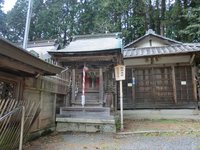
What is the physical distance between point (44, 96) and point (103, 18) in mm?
17773

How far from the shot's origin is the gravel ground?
609cm

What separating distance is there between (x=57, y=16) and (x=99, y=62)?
18.5 metres

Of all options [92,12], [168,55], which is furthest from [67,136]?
[92,12]

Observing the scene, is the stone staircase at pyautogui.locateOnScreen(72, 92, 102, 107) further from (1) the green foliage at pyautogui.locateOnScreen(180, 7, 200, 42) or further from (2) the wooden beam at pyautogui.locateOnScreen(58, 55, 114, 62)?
(1) the green foliage at pyautogui.locateOnScreen(180, 7, 200, 42)

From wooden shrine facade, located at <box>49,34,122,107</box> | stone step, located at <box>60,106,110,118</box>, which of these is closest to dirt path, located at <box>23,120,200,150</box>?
stone step, located at <box>60,106,110,118</box>

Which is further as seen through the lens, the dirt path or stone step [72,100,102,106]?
stone step [72,100,102,106]

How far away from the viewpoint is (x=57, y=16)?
26.7 m

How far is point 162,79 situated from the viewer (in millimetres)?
12805

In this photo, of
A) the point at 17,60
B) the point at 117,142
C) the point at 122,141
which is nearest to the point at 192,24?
the point at 122,141

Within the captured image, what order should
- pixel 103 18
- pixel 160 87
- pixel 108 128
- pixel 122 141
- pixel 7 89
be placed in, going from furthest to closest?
pixel 103 18, pixel 160 87, pixel 108 128, pixel 122 141, pixel 7 89

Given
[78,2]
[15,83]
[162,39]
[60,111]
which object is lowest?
[60,111]

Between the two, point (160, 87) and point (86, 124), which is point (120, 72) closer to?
point (86, 124)

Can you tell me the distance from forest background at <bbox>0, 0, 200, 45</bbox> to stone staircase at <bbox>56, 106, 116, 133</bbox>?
44.2 ft

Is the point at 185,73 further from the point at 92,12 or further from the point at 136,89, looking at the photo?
the point at 92,12
